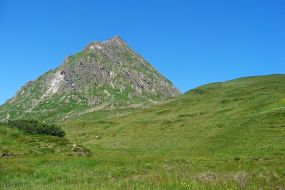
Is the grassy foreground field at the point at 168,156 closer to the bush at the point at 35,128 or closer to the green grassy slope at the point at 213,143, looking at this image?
the green grassy slope at the point at 213,143

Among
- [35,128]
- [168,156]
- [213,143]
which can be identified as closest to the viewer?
[168,156]

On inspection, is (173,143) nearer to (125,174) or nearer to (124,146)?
(124,146)

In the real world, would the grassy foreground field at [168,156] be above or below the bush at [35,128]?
below

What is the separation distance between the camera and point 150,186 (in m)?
18.0

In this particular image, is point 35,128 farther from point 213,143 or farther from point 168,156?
point 213,143

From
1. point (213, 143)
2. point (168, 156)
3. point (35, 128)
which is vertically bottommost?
point (168, 156)

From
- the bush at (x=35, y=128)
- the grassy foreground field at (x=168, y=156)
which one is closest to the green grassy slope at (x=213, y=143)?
the grassy foreground field at (x=168, y=156)

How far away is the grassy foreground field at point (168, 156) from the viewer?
66.3 feet

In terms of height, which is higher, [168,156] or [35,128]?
[35,128]

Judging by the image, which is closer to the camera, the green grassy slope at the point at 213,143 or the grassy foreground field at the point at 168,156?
the grassy foreground field at the point at 168,156

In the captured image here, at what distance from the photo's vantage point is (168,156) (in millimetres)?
46562

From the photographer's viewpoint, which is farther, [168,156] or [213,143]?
[213,143]

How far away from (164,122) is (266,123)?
31.5m

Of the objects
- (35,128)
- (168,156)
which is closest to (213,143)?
(168,156)
